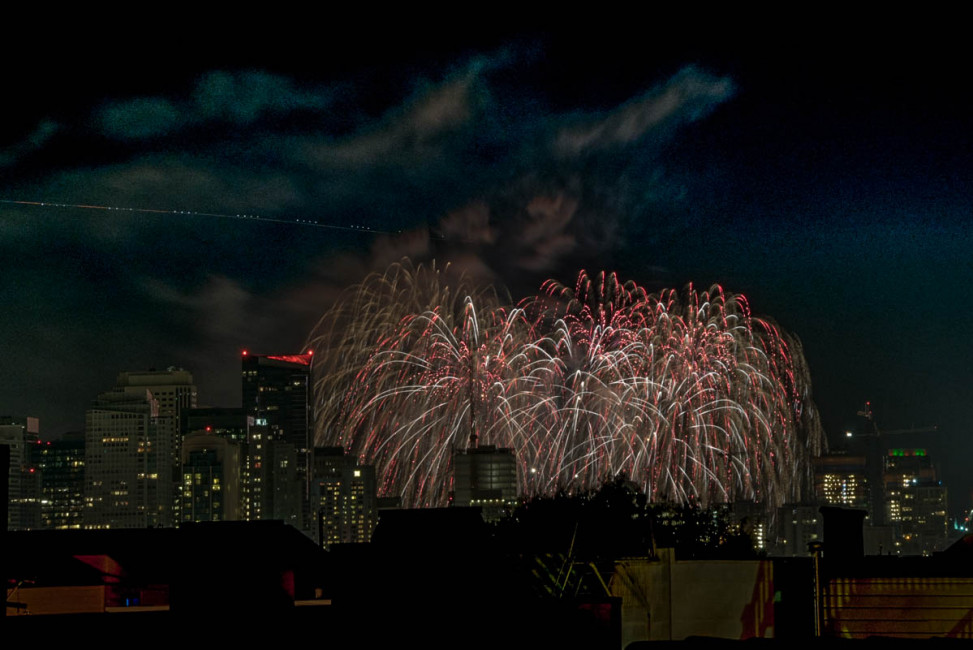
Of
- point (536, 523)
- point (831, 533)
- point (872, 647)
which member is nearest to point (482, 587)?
point (872, 647)

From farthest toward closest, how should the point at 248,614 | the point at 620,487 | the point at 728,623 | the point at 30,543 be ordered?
the point at 620,487
the point at 30,543
the point at 728,623
the point at 248,614

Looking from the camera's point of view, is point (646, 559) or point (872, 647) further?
point (646, 559)

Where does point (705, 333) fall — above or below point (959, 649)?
above

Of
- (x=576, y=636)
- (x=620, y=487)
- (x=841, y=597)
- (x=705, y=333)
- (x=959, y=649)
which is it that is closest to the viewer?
(x=959, y=649)

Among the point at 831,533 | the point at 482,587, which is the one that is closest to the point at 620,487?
the point at 831,533

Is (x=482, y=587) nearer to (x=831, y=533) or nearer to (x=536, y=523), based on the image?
(x=831, y=533)

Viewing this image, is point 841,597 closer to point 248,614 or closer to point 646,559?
point 646,559
